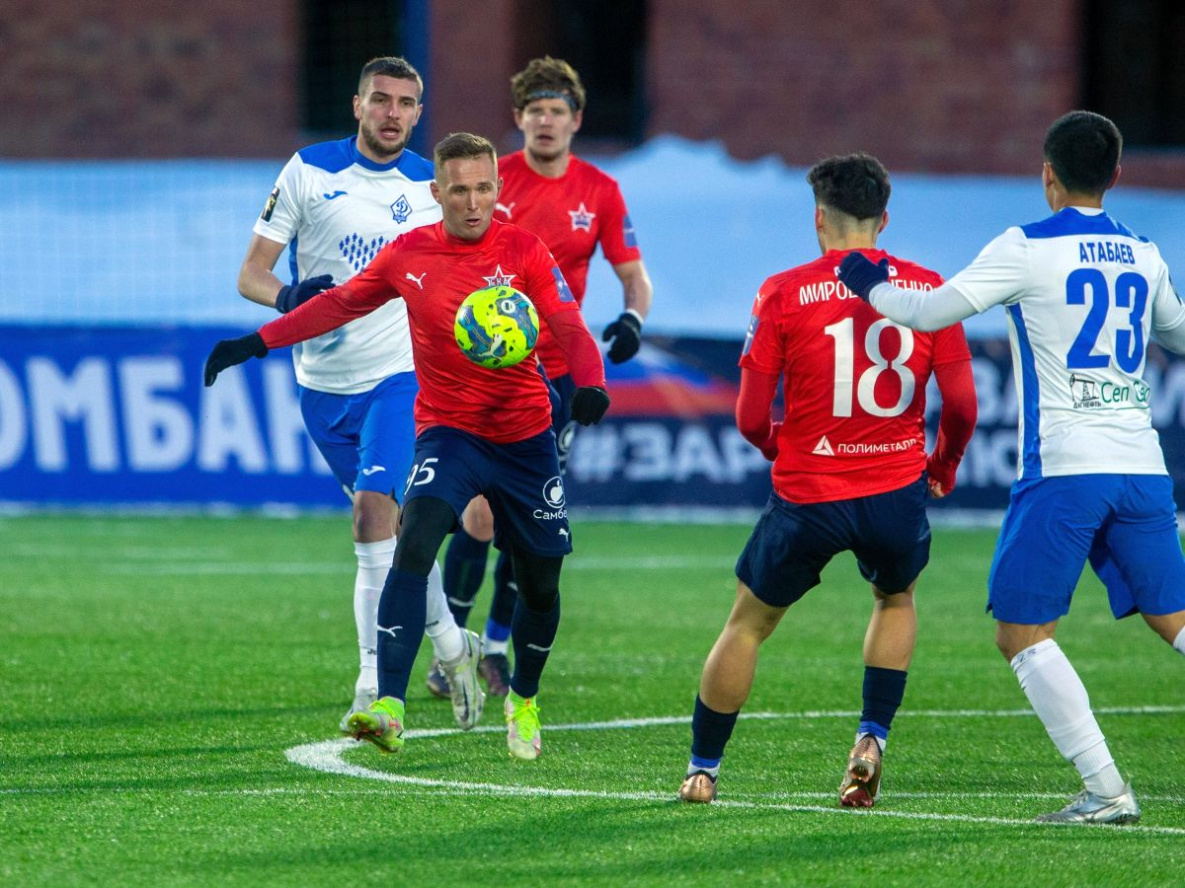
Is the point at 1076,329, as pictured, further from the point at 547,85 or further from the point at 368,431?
the point at 547,85

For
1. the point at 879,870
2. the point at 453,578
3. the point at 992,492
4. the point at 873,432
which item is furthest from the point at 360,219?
the point at 992,492

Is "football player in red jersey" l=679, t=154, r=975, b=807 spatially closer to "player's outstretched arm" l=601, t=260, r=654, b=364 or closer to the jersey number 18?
the jersey number 18

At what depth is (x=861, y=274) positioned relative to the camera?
537 centimetres

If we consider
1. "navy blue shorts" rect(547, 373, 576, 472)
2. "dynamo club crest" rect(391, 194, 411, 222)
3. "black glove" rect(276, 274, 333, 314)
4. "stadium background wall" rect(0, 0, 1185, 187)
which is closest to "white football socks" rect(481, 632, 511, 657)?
"navy blue shorts" rect(547, 373, 576, 472)

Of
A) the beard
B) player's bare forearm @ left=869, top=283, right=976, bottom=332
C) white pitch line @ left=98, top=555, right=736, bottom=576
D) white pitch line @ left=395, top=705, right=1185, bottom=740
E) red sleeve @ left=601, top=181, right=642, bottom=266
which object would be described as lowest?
white pitch line @ left=98, top=555, right=736, bottom=576

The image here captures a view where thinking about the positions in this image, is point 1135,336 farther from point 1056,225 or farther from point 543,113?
point 543,113

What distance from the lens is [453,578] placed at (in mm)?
8383

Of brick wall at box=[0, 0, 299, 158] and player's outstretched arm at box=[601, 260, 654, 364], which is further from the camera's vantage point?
brick wall at box=[0, 0, 299, 158]

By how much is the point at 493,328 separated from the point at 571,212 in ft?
7.81

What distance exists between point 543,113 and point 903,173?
14178mm

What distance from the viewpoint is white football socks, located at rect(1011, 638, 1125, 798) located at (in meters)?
5.32

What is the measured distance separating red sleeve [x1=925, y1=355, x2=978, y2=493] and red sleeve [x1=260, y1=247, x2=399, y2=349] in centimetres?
188

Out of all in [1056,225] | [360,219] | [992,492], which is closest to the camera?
[1056,225]

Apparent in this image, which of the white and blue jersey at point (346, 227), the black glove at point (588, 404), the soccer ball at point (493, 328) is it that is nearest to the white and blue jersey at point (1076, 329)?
the black glove at point (588, 404)
